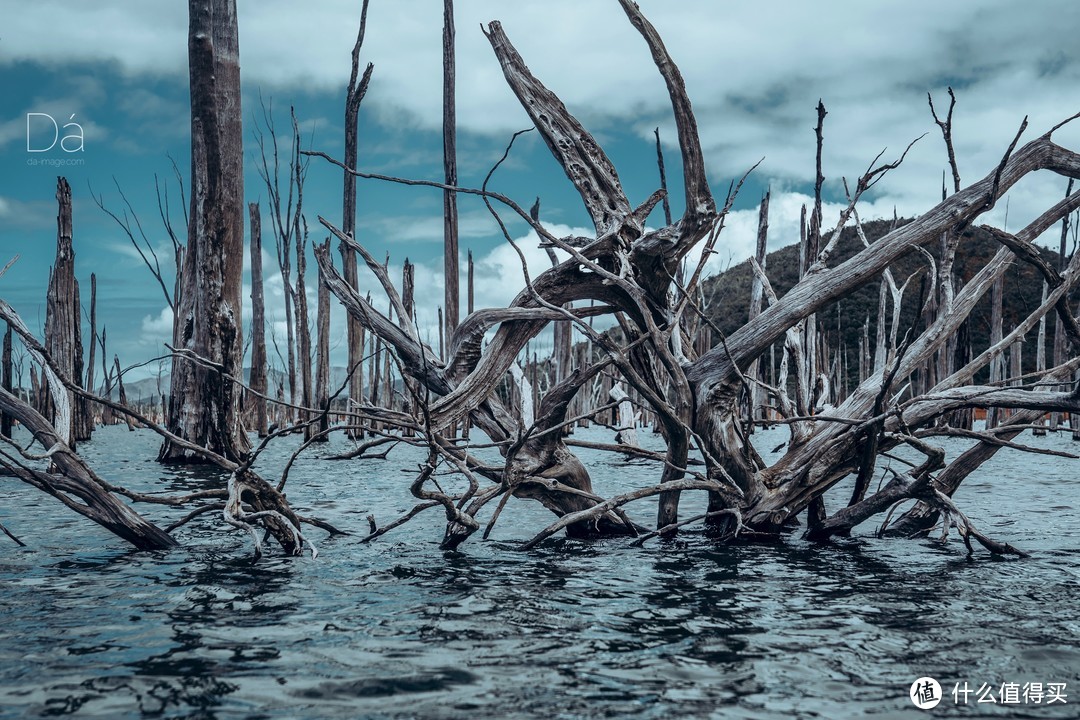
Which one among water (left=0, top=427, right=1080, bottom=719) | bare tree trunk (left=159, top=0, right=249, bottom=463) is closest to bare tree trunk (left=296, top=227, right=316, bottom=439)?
bare tree trunk (left=159, top=0, right=249, bottom=463)

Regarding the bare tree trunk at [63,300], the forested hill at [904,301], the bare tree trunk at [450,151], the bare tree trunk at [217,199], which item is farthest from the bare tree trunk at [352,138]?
the forested hill at [904,301]

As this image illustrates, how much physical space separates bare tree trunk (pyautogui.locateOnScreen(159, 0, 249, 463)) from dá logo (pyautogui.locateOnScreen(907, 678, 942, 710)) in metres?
9.81

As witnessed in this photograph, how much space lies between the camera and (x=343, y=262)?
20.8 m

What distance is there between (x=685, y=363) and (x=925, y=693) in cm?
371

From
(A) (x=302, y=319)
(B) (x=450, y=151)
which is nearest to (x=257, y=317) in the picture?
(A) (x=302, y=319)

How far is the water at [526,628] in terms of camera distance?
307 centimetres

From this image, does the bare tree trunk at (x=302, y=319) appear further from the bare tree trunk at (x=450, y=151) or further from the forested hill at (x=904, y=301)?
the forested hill at (x=904, y=301)

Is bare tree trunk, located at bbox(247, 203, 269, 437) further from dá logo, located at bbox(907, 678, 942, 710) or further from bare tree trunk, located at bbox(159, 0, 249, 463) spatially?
dá logo, located at bbox(907, 678, 942, 710)

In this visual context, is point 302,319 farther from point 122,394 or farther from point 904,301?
point 904,301

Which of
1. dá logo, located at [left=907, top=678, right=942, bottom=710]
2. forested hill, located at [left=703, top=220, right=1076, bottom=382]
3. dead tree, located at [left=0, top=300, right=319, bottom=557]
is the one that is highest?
forested hill, located at [left=703, top=220, right=1076, bottom=382]

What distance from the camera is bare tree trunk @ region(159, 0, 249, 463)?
1181 centimetres

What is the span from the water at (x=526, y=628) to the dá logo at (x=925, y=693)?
0.04 metres

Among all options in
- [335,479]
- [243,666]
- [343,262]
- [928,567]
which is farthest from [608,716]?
Answer: [343,262]

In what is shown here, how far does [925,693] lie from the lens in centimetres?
315
